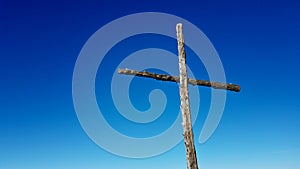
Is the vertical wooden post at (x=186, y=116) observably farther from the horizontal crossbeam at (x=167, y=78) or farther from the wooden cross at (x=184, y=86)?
the horizontal crossbeam at (x=167, y=78)

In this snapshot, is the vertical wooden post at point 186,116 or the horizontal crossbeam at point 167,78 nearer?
the vertical wooden post at point 186,116

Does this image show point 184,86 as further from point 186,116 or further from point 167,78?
point 186,116

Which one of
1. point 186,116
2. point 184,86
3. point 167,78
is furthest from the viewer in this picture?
point 167,78

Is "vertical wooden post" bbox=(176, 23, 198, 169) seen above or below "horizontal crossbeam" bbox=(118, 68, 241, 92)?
below

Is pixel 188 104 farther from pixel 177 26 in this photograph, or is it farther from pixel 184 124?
pixel 177 26

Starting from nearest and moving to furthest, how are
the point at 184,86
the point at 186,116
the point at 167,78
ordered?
the point at 186,116
the point at 184,86
the point at 167,78

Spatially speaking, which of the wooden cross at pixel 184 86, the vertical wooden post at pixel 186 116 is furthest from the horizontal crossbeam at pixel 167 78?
the vertical wooden post at pixel 186 116

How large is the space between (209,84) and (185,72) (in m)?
1.15

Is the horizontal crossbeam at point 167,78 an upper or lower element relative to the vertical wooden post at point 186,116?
upper

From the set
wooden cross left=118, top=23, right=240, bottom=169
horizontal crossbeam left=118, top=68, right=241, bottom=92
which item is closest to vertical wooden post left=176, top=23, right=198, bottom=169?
wooden cross left=118, top=23, right=240, bottom=169

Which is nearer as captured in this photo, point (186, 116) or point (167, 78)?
point (186, 116)

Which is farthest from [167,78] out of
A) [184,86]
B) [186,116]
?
[186,116]

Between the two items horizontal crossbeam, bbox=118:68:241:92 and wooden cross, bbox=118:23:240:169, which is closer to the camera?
wooden cross, bbox=118:23:240:169

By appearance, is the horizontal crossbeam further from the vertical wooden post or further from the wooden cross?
the vertical wooden post
